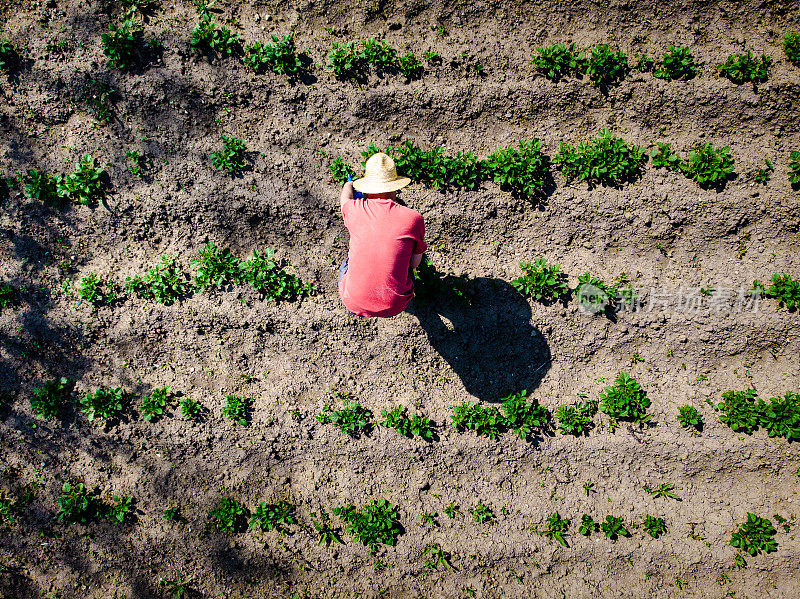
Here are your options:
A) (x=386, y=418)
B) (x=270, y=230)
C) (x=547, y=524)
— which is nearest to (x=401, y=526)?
(x=386, y=418)

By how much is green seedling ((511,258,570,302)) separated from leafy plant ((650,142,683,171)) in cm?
123

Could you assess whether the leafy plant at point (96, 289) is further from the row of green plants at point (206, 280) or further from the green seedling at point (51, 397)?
the green seedling at point (51, 397)

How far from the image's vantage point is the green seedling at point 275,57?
3939 millimetres

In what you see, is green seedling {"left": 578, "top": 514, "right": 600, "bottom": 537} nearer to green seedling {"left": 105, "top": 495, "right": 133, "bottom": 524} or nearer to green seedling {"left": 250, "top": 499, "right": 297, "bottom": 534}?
green seedling {"left": 250, "top": 499, "right": 297, "bottom": 534}

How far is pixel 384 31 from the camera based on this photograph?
13.1 feet

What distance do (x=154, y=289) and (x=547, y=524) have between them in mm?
4133

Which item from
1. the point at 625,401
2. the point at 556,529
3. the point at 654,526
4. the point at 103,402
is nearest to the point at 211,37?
the point at 103,402

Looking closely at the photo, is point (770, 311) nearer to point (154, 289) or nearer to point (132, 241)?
point (154, 289)

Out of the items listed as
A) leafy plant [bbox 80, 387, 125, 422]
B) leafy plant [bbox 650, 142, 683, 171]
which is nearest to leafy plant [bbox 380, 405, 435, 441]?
leafy plant [bbox 80, 387, 125, 422]

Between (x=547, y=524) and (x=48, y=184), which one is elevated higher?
(x=48, y=184)

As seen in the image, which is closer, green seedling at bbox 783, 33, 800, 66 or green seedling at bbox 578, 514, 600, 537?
green seedling at bbox 783, 33, 800, 66

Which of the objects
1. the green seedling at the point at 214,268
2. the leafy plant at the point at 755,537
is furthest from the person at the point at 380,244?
the leafy plant at the point at 755,537

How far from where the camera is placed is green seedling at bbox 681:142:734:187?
3859 millimetres

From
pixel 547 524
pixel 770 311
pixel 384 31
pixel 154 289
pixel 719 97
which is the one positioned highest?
pixel 384 31
